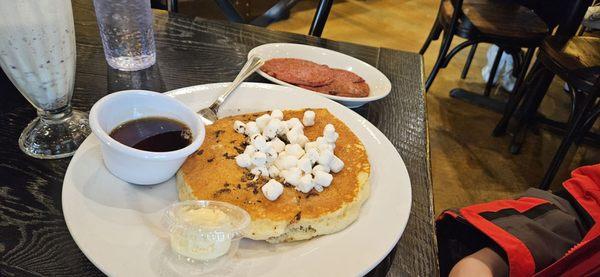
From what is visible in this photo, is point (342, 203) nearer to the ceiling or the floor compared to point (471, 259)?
nearer to the ceiling

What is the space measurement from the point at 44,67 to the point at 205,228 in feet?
1.59

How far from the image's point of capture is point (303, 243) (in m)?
0.73

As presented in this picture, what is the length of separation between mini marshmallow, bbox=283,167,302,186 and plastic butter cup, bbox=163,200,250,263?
0.12 meters

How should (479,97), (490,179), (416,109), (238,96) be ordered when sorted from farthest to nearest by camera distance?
(479,97) → (490,179) → (416,109) → (238,96)

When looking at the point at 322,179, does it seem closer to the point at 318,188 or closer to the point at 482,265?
the point at 318,188

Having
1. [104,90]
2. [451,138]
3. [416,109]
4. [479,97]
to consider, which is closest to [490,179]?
[451,138]

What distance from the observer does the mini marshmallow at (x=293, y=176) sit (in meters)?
0.79

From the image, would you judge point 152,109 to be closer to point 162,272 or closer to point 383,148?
point 162,272

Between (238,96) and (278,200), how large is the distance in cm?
40

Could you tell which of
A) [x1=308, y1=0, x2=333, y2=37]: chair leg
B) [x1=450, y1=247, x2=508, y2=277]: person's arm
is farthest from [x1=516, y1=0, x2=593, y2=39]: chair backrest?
[x1=450, y1=247, x2=508, y2=277]: person's arm

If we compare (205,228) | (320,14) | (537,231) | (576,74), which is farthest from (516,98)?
(205,228)

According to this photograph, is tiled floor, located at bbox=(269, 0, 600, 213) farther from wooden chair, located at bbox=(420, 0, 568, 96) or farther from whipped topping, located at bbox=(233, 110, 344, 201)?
whipped topping, located at bbox=(233, 110, 344, 201)

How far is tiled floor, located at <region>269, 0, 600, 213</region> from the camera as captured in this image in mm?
2402

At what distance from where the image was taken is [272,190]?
747 mm
